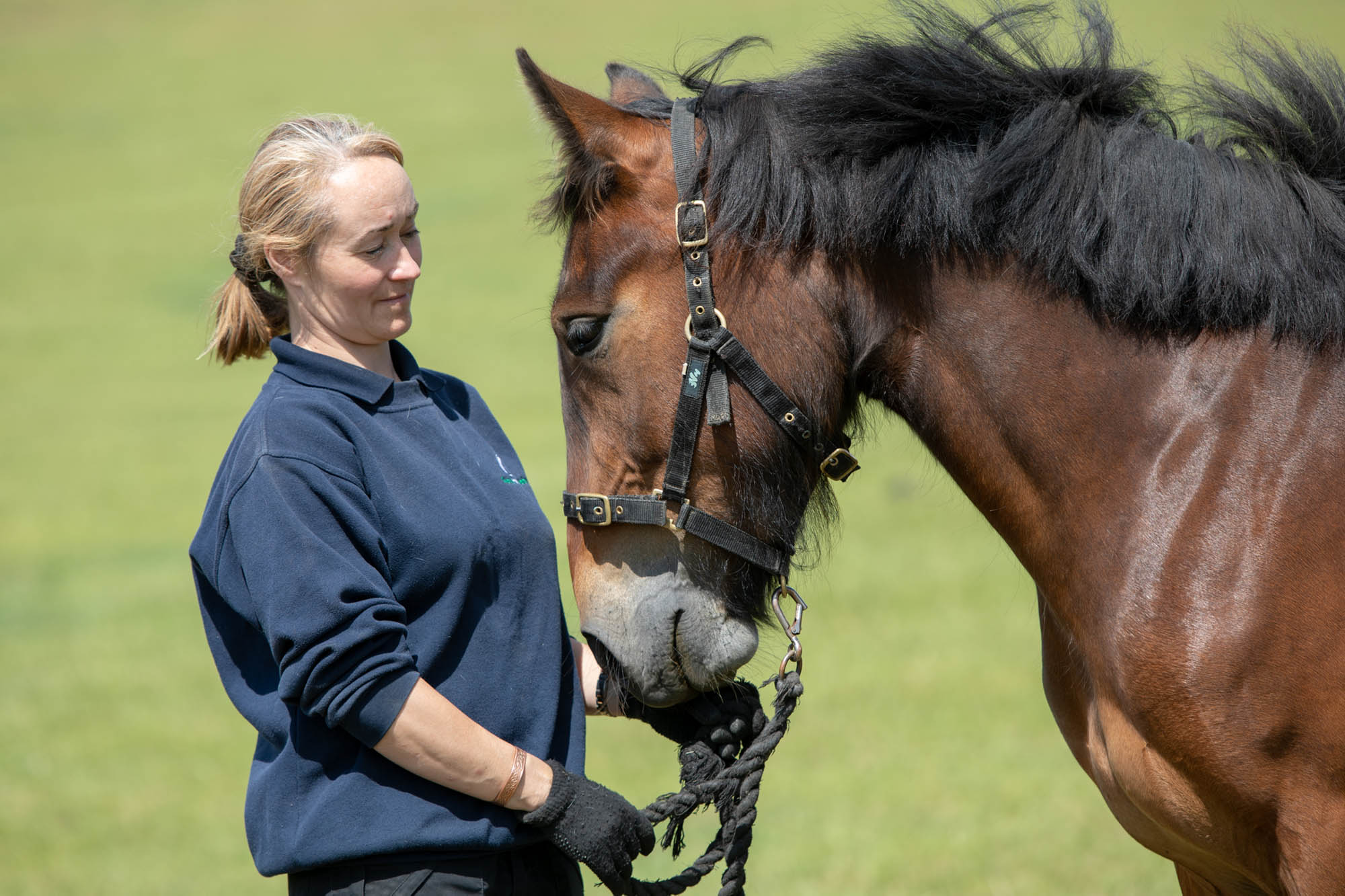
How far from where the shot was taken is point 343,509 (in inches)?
83.0

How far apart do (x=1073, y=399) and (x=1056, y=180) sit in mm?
407

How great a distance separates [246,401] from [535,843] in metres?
12.3

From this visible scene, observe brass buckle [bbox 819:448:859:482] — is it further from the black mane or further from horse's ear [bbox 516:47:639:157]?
horse's ear [bbox 516:47:639:157]

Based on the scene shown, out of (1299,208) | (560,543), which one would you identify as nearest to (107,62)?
(560,543)

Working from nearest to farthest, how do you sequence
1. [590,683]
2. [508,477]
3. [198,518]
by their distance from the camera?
[508,477] → [590,683] → [198,518]

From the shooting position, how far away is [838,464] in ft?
7.59

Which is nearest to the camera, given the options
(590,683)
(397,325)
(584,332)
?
(584,332)

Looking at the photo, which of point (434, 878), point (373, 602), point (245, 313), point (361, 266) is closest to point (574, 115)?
point (361, 266)

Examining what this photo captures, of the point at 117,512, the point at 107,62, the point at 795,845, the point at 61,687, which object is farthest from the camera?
the point at 107,62

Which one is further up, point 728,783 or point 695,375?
point 695,375

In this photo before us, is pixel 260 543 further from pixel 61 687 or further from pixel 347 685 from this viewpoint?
pixel 61 687

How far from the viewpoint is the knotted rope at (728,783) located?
2359mm

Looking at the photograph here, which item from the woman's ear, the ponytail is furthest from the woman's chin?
the ponytail

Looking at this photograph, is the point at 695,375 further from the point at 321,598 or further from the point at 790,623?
the point at 321,598
